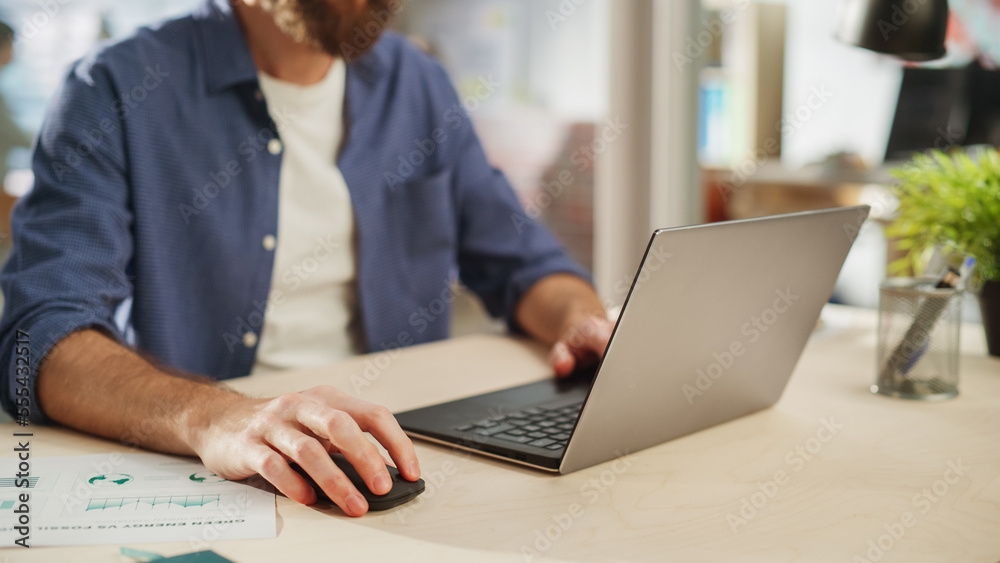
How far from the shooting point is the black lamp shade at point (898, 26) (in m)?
1.08

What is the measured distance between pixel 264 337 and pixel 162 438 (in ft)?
1.87

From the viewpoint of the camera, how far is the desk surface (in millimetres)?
589

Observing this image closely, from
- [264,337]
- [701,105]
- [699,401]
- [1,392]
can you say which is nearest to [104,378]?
[1,392]

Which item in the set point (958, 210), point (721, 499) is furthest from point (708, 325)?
point (958, 210)

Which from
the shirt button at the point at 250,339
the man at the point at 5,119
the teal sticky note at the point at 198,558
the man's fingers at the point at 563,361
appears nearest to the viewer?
the teal sticky note at the point at 198,558

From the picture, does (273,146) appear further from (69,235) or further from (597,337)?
(597,337)

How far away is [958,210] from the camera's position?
3.73 ft

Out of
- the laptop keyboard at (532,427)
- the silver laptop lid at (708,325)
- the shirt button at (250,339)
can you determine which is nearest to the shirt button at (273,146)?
the shirt button at (250,339)

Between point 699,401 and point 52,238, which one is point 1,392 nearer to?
point 52,238

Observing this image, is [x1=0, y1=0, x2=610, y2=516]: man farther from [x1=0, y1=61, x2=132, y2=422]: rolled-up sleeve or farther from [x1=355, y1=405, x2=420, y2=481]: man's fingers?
[x1=355, y1=405, x2=420, y2=481]: man's fingers

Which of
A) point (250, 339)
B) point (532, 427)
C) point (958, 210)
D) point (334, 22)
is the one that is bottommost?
point (250, 339)

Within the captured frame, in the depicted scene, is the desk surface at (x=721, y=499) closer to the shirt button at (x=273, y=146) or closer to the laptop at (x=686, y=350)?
the laptop at (x=686, y=350)

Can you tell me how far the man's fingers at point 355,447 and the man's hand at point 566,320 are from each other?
17.2 inches

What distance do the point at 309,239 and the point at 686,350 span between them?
0.76m
